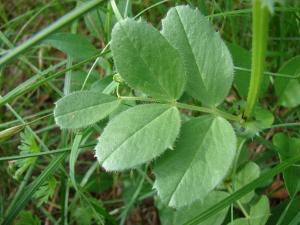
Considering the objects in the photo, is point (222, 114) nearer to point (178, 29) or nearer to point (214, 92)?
point (214, 92)

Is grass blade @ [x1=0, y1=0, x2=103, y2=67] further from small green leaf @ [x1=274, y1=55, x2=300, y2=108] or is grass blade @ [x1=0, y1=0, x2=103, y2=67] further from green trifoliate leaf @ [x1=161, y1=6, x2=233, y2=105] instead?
small green leaf @ [x1=274, y1=55, x2=300, y2=108]

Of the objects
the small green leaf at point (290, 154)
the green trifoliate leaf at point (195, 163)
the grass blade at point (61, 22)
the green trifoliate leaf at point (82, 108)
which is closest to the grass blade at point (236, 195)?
the small green leaf at point (290, 154)

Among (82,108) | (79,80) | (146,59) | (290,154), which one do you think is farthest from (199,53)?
(79,80)

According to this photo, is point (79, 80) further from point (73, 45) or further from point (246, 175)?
point (246, 175)

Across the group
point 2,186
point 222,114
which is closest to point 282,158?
point 222,114

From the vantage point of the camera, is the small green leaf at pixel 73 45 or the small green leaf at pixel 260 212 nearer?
the small green leaf at pixel 260 212

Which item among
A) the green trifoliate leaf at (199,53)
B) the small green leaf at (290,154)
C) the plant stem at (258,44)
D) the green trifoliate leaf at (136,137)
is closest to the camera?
the plant stem at (258,44)

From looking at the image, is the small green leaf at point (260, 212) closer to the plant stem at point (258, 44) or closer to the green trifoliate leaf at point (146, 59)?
the plant stem at point (258, 44)
